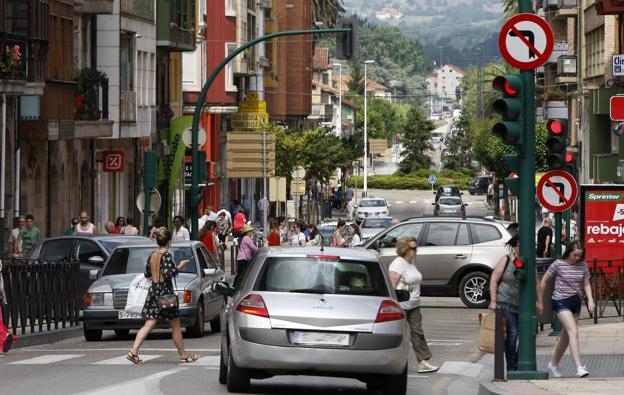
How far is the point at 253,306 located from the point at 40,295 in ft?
34.6

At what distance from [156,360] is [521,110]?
21.1 ft

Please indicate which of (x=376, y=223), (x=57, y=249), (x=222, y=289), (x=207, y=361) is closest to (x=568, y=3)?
(x=376, y=223)

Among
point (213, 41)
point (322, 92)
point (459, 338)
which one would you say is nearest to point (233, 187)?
point (213, 41)

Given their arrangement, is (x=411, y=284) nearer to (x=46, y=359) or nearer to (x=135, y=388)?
(x=135, y=388)

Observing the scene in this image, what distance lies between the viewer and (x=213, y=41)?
77.8 m

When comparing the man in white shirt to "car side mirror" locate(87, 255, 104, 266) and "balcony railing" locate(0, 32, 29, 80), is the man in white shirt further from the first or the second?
"car side mirror" locate(87, 255, 104, 266)

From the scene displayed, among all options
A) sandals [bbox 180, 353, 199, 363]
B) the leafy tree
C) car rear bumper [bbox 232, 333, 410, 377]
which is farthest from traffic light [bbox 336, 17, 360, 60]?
the leafy tree

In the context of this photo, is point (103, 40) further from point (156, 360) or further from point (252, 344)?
point (252, 344)

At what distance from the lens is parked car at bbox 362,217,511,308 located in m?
35.2

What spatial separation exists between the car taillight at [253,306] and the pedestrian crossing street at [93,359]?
4539 mm

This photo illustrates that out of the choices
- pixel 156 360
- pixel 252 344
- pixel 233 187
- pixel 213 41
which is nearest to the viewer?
pixel 252 344

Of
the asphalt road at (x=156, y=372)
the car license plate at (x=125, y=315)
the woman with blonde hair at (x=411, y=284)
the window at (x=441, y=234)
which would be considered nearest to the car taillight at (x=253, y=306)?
the asphalt road at (x=156, y=372)

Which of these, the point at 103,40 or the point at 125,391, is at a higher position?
the point at 103,40

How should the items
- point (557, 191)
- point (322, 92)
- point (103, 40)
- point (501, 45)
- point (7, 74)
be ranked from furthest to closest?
point (322, 92) → point (103, 40) → point (7, 74) → point (557, 191) → point (501, 45)
